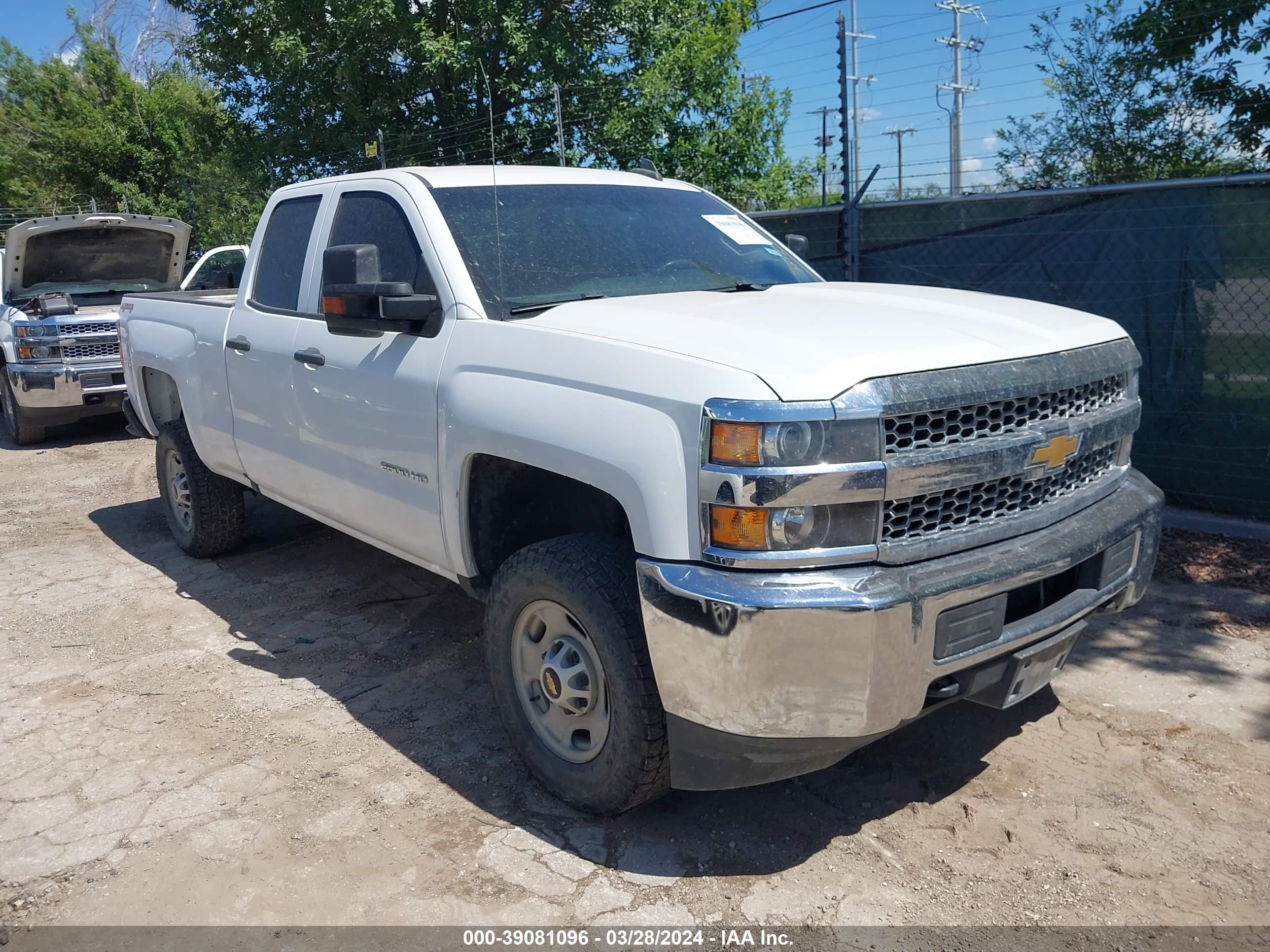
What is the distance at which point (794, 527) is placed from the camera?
8.89 feet

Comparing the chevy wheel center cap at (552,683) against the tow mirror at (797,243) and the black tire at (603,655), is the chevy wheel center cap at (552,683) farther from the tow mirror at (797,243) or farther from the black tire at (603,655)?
the tow mirror at (797,243)

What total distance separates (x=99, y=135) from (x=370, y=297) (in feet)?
82.0

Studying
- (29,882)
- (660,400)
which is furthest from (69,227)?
(660,400)

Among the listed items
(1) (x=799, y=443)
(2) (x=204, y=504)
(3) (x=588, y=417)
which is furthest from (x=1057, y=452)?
(2) (x=204, y=504)

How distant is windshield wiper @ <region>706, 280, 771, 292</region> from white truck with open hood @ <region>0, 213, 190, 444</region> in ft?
24.0

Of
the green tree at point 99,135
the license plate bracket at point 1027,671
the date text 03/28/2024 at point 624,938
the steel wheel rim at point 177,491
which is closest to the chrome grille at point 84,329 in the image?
the steel wheel rim at point 177,491

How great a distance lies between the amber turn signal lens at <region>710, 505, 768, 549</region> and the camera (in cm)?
270

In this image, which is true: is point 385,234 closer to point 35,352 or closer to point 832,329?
point 832,329

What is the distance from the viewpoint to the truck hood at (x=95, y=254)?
10.1 m

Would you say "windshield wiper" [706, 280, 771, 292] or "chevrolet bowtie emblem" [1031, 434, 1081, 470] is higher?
"windshield wiper" [706, 280, 771, 292]

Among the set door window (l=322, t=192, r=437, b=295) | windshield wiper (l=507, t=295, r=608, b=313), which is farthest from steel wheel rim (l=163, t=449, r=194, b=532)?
windshield wiper (l=507, t=295, r=608, b=313)

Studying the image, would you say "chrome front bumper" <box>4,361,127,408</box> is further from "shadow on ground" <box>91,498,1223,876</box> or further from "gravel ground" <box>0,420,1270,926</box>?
"gravel ground" <box>0,420,1270,926</box>

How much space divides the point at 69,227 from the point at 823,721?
9865mm

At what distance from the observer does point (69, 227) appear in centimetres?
1008
